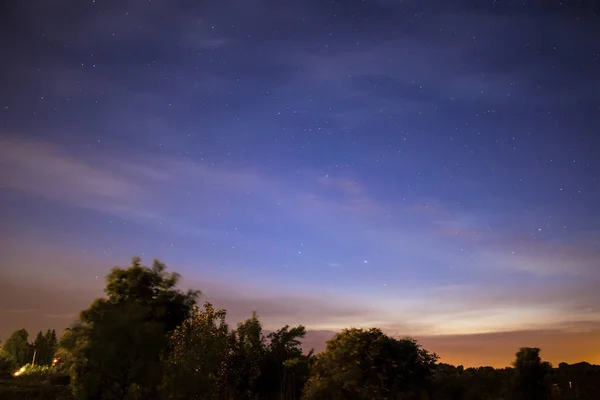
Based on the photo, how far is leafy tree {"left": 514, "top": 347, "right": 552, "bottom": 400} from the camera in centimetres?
6838

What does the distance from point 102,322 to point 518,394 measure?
60479mm

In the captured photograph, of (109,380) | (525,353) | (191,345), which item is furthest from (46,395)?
(525,353)

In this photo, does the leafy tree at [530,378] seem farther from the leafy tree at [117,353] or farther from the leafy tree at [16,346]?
the leafy tree at [16,346]

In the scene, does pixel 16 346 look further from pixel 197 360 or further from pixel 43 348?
pixel 197 360

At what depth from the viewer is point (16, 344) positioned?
391ft

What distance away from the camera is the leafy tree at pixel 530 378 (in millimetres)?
68375

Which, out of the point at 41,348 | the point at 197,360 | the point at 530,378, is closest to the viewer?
the point at 197,360

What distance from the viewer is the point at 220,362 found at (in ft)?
122

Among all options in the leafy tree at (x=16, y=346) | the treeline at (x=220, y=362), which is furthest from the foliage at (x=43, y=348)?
the treeline at (x=220, y=362)

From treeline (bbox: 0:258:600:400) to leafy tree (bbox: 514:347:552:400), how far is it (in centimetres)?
13

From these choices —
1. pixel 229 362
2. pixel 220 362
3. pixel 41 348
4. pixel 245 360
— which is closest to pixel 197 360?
pixel 220 362

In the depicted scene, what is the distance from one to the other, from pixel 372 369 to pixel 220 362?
580 inches

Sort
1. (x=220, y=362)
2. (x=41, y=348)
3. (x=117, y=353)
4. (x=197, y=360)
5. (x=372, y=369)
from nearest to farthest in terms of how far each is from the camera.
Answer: (x=117, y=353)
(x=197, y=360)
(x=220, y=362)
(x=372, y=369)
(x=41, y=348)

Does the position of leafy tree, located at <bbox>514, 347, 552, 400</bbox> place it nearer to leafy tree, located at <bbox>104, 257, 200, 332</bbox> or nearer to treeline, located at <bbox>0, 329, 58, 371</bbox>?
leafy tree, located at <bbox>104, 257, 200, 332</bbox>
